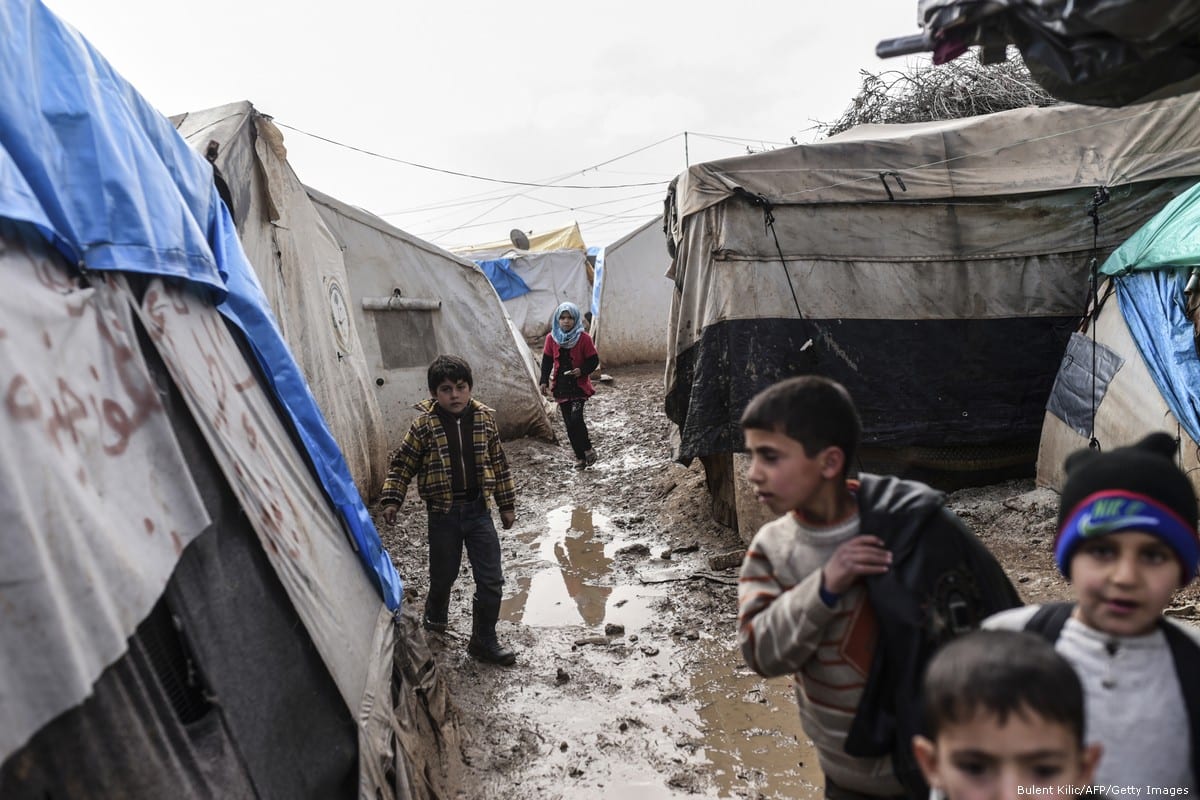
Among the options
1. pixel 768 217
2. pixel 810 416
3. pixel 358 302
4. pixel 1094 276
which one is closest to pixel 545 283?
pixel 358 302

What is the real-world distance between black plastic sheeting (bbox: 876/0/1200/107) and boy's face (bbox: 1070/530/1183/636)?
1.09m

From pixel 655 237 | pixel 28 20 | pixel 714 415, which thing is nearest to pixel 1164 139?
pixel 714 415

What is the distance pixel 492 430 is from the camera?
438 centimetres

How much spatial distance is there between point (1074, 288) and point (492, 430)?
15.6ft

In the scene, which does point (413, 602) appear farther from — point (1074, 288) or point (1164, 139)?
point (1164, 139)

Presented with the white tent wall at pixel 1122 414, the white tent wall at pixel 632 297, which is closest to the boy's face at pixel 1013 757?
the white tent wall at pixel 1122 414

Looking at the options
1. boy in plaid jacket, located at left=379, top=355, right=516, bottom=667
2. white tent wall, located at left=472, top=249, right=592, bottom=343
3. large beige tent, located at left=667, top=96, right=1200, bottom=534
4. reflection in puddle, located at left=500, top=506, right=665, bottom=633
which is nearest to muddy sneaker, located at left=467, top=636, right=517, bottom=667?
boy in plaid jacket, located at left=379, top=355, right=516, bottom=667

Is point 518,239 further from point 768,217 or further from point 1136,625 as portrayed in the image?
point 1136,625

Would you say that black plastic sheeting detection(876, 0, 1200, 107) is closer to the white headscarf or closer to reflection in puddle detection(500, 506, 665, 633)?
reflection in puddle detection(500, 506, 665, 633)

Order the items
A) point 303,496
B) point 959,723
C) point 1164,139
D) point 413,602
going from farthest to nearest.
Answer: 1. point 1164,139
2. point 413,602
3. point 303,496
4. point 959,723

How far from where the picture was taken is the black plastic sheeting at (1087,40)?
1.62 m

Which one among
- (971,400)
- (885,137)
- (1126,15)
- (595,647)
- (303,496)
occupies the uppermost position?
(885,137)

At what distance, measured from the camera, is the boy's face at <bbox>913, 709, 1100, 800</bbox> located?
3.73 ft

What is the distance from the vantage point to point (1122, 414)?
4918 millimetres
